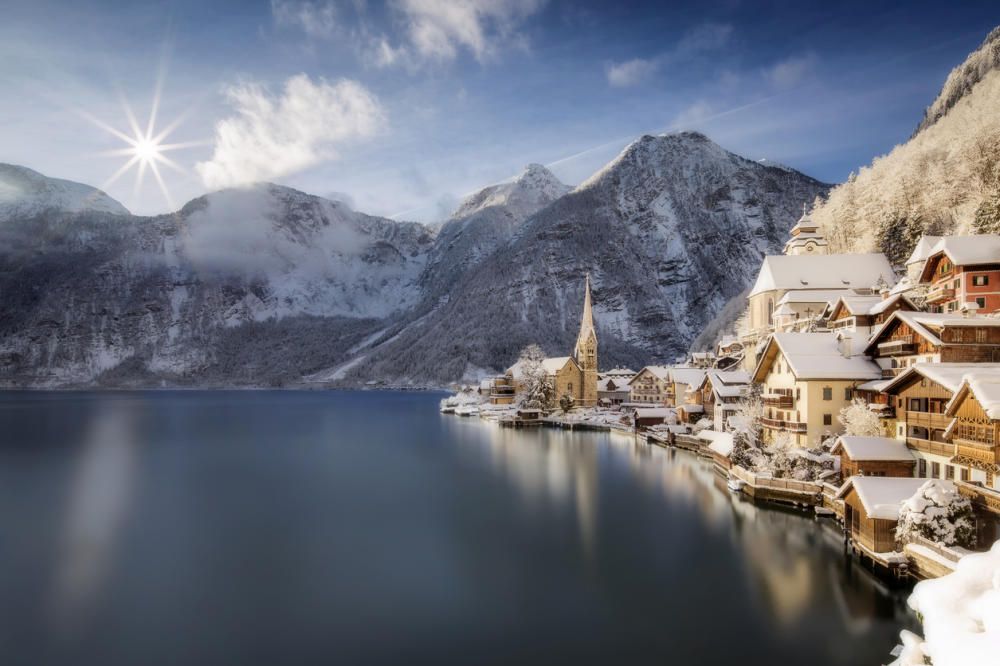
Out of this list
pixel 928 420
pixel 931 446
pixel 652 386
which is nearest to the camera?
pixel 931 446

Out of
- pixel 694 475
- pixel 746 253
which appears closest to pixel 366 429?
pixel 694 475

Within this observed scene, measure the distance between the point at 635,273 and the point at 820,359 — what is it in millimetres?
152167

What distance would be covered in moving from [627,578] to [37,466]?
1959 inches

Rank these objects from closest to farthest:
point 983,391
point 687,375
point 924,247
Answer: point 983,391
point 924,247
point 687,375

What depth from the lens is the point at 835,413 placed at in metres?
32.7

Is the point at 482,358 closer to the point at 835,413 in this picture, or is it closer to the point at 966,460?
the point at 835,413

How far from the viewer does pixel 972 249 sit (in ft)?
110

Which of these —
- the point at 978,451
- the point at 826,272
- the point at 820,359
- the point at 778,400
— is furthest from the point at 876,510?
the point at 826,272

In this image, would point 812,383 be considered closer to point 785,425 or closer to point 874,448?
point 785,425

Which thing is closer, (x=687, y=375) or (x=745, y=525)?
(x=745, y=525)

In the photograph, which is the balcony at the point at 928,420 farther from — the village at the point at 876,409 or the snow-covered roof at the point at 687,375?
the snow-covered roof at the point at 687,375

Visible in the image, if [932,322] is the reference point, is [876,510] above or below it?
below

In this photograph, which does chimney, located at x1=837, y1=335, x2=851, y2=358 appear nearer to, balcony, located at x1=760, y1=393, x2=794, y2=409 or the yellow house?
the yellow house

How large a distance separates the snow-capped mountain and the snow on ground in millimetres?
144637
